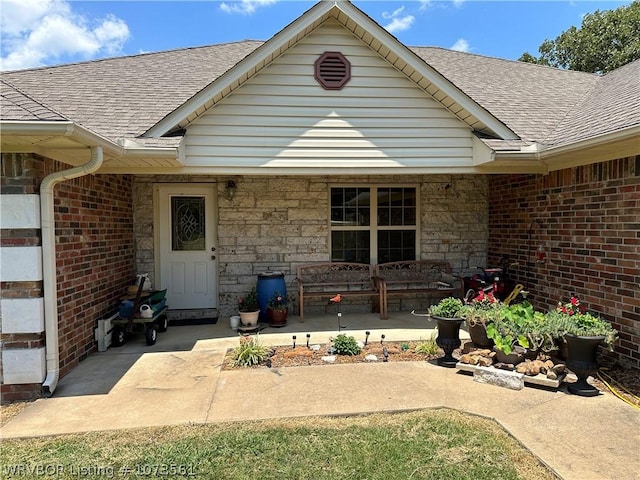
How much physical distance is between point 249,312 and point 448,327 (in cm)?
299

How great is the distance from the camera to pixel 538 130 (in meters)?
6.04

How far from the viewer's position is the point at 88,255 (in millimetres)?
4883

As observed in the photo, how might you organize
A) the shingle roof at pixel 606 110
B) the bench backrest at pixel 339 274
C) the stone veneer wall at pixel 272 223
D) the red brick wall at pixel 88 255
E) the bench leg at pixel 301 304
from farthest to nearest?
the bench backrest at pixel 339 274
the stone veneer wall at pixel 272 223
the bench leg at pixel 301 304
the shingle roof at pixel 606 110
the red brick wall at pixel 88 255

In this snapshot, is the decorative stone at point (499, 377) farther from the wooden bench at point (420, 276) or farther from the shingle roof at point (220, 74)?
the shingle roof at point (220, 74)

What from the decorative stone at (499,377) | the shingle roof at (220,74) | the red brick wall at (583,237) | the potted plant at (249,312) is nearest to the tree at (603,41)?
the shingle roof at (220,74)

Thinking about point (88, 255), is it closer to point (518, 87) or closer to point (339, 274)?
point (339, 274)

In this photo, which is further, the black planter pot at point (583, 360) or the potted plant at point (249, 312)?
the potted plant at point (249, 312)

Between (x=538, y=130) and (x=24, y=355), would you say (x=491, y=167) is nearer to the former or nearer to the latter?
(x=538, y=130)

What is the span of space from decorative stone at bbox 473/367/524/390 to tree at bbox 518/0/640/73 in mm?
18989

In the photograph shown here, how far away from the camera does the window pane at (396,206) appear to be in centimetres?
725

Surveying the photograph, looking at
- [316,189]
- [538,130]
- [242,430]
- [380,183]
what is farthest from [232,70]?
[538,130]

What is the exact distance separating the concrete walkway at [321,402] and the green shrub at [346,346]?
0.36m

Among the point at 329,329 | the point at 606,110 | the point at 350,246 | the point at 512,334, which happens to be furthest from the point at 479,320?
the point at 606,110

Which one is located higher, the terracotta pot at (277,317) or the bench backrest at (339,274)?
the bench backrest at (339,274)
